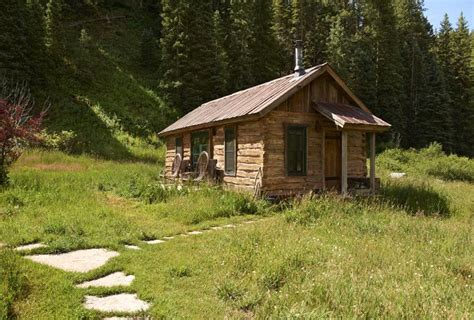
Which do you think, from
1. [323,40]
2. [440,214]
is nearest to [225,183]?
[440,214]

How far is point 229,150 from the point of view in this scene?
14.6 metres

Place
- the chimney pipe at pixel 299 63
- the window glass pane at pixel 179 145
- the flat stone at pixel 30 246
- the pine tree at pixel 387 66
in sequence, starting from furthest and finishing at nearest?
the pine tree at pixel 387 66 < the window glass pane at pixel 179 145 < the chimney pipe at pixel 299 63 < the flat stone at pixel 30 246

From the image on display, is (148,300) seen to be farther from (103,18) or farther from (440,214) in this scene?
(103,18)

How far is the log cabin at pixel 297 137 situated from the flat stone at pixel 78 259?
633 centimetres

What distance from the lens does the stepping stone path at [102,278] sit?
15.5 feet

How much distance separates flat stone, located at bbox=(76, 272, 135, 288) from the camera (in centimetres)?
544

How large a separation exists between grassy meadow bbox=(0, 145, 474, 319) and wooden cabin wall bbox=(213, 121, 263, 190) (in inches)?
Answer: 51.4

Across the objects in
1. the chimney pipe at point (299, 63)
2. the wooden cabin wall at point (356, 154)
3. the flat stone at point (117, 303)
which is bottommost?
the flat stone at point (117, 303)

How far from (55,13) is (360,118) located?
28734mm

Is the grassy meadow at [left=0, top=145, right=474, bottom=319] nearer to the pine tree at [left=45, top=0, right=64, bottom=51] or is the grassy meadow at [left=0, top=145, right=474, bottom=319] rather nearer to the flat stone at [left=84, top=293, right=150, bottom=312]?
the flat stone at [left=84, top=293, right=150, bottom=312]

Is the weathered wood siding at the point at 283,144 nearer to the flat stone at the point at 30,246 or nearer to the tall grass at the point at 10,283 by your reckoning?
the flat stone at the point at 30,246

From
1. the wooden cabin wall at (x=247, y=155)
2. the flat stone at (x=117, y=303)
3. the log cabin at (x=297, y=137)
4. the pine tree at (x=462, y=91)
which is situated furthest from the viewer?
the pine tree at (x=462, y=91)

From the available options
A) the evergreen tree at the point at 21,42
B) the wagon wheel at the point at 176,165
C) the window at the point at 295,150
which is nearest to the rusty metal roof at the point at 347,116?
the window at the point at 295,150

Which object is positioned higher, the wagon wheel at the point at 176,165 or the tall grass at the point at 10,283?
the wagon wheel at the point at 176,165
